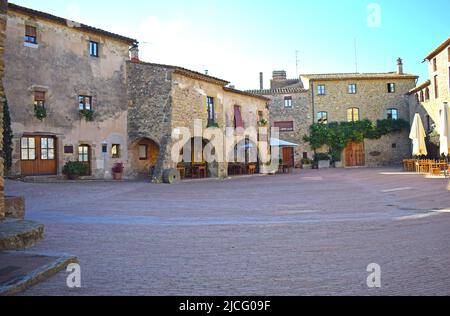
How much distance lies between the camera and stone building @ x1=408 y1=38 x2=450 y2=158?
24297 mm

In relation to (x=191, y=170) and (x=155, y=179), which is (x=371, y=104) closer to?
(x=191, y=170)

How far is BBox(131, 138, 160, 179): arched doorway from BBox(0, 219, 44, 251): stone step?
14.8 metres

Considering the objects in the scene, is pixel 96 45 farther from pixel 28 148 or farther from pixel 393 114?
pixel 393 114

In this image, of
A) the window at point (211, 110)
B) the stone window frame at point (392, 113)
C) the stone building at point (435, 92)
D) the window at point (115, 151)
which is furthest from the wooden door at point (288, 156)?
the window at point (115, 151)

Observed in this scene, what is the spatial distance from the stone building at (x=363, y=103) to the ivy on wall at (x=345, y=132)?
709 millimetres

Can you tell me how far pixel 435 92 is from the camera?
1049 inches

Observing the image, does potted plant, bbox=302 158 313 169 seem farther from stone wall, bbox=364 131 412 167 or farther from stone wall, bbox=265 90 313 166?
stone wall, bbox=364 131 412 167

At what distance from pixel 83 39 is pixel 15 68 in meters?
3.94

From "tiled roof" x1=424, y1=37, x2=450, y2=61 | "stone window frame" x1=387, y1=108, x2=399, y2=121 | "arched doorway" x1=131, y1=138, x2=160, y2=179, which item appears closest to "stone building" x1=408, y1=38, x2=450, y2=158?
"tiled roof" x1=424, y1=37, x2=450, y2=61

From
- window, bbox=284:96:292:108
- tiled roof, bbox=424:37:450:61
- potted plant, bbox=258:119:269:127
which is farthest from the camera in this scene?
window, bbox=284:96:292:108

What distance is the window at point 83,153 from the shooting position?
1842 cm

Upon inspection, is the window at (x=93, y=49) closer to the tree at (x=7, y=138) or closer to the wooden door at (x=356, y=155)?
the tree at (x=7, y=138)

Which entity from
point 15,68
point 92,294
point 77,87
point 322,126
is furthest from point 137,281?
point 322,126

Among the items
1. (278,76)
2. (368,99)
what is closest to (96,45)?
(278,76)
